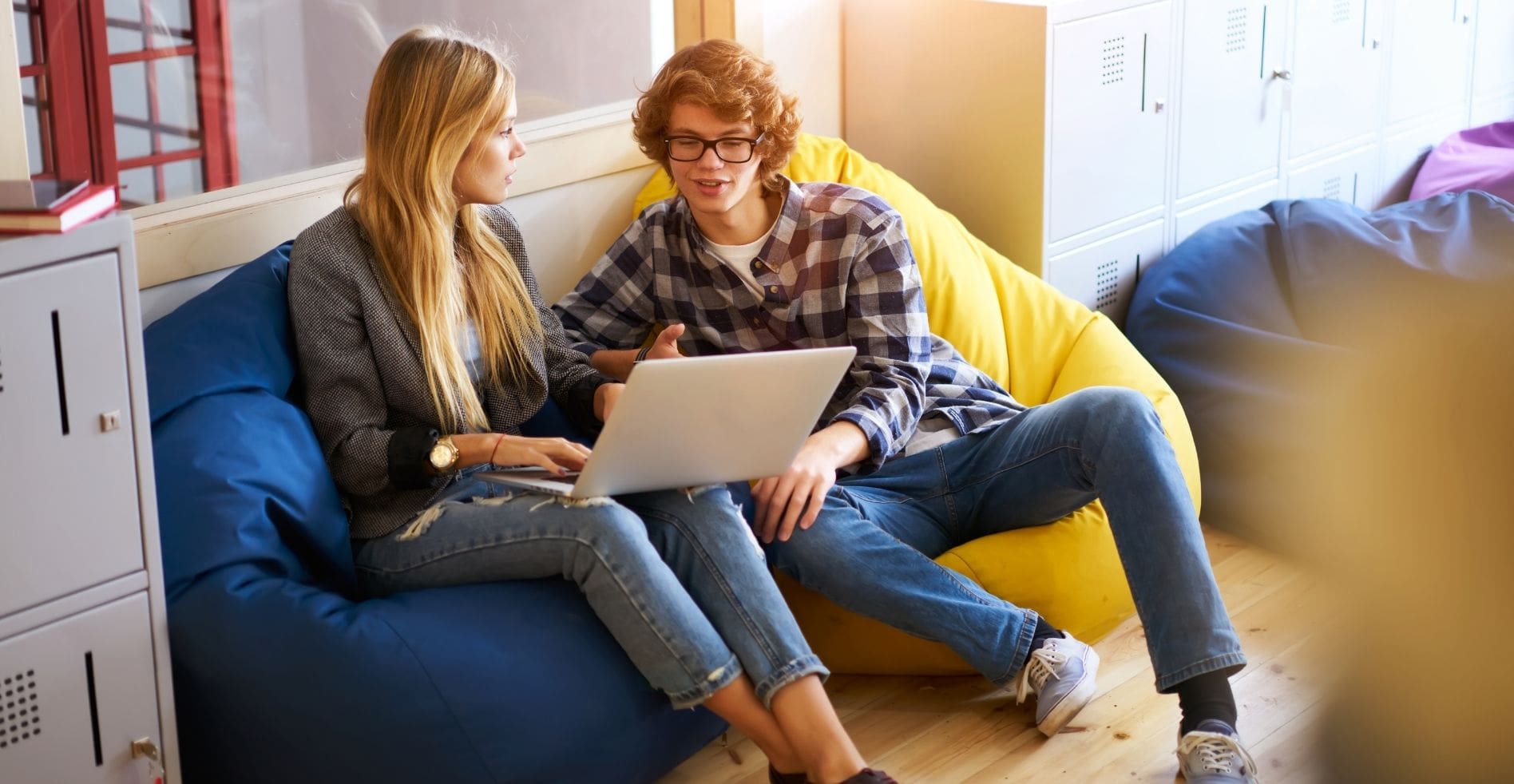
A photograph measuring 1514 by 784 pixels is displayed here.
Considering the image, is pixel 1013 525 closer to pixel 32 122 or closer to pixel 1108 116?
pixel 1108 116

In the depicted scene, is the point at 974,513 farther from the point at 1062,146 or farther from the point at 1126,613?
the point at 1062,146

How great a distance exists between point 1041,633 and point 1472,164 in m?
2.48

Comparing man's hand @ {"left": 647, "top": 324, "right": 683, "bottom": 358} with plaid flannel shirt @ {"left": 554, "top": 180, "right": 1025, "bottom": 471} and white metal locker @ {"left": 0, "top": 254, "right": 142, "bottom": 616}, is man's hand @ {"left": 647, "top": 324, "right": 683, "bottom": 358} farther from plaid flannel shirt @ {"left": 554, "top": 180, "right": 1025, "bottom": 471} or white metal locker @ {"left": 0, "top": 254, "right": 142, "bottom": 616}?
white metal locker @ {"left": 0, "top": 254, "right": 142, "bottom": 616}

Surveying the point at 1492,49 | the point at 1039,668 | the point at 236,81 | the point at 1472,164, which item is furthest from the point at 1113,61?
the point at 1492,49

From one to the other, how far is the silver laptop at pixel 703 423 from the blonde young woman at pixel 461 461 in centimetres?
4

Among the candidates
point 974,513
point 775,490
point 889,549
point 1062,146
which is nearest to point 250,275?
point 775,490

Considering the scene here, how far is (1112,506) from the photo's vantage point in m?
2.28

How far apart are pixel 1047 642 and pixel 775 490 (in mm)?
492

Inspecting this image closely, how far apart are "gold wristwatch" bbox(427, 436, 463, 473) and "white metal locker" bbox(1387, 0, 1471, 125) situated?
3071 mm

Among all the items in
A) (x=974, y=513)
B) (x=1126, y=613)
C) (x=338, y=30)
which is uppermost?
(x=338, y=30)

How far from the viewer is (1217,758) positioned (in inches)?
83.4

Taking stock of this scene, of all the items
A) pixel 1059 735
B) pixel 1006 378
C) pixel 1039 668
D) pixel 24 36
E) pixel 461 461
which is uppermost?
pixel 24 36

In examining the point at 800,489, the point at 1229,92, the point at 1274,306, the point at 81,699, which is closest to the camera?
the point at 81,699

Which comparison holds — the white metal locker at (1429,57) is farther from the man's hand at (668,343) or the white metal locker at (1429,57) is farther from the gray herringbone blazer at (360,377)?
the gray herringbone blazer at (360,377)
